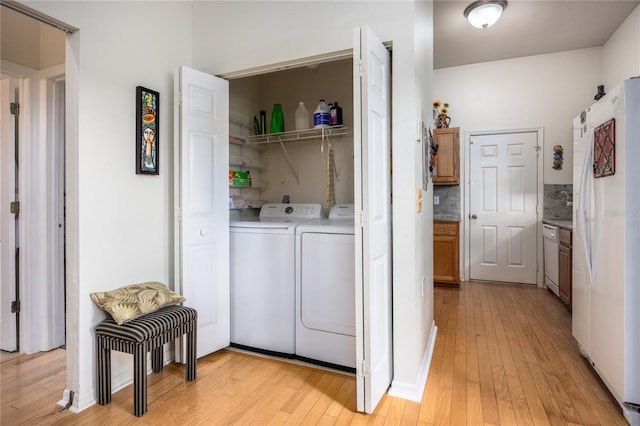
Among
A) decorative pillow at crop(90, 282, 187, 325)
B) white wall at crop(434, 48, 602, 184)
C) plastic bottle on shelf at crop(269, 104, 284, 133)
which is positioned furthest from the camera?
white wall at crop(434, 48, 602, 184)

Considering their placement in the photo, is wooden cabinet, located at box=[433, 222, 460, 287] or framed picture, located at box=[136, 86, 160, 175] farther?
wooden cabinet, located at box=[433, 222, 460, 287]

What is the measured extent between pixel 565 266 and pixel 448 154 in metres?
1.85

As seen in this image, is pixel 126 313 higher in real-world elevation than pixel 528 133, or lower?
lower

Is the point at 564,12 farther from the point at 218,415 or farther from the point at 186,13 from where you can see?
the point at 218,415

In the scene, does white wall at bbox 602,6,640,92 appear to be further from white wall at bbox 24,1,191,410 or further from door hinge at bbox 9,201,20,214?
door hinge at bbox 9,201,20,214

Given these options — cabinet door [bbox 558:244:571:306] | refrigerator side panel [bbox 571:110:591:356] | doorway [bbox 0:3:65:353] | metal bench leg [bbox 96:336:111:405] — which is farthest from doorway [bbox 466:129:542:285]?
doorway [bbox 0:3:65:353]

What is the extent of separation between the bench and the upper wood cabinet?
359 cm

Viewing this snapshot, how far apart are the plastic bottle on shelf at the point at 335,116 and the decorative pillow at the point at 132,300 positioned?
1821mm

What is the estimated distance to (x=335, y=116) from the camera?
2990 mm

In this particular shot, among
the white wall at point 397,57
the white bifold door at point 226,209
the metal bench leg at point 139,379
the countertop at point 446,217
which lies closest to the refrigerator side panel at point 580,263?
the white wall at point 397,57

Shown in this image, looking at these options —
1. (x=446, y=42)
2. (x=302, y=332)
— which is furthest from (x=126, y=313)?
(x=446, y=42)

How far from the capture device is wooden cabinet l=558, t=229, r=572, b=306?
3352mm

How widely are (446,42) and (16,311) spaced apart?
4.78 m

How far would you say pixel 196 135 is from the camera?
232cm
